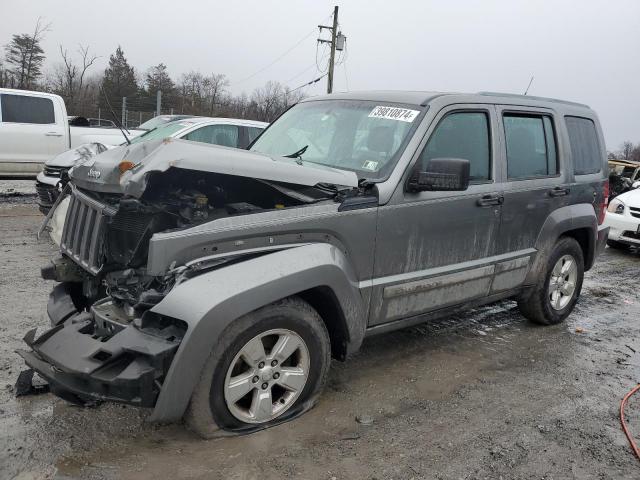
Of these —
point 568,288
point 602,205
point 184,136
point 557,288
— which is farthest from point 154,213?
point 184,136

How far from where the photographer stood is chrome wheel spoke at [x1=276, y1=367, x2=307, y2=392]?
315 centimetres

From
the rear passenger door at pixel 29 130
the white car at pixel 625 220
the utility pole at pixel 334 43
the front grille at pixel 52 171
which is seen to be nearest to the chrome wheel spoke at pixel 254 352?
the front grille at pixel 52 171

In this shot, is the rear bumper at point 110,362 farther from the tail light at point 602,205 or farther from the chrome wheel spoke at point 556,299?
the tail light at point 602,205

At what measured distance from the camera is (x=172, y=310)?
2.68 meters

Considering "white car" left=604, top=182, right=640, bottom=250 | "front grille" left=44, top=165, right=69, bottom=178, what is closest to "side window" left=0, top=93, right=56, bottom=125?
"front grille" left=44, top=165, right=69, bottom=178

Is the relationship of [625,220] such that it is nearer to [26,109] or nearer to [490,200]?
[490,200]

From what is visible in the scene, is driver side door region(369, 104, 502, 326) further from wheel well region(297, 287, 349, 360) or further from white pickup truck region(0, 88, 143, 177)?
white pickup truck region(0, 88, 143, 177)

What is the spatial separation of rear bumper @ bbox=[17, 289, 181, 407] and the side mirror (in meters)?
1.80

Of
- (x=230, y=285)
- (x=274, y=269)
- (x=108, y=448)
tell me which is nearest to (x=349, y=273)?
(x=274, y=269)

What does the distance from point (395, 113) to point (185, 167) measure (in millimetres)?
1664

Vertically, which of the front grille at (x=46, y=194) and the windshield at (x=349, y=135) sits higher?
the windshield at (x=349, y=135)

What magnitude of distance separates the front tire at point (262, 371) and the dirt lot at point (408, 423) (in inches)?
4.9

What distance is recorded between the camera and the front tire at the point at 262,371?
2.86 m

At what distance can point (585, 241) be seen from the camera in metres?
5.48
